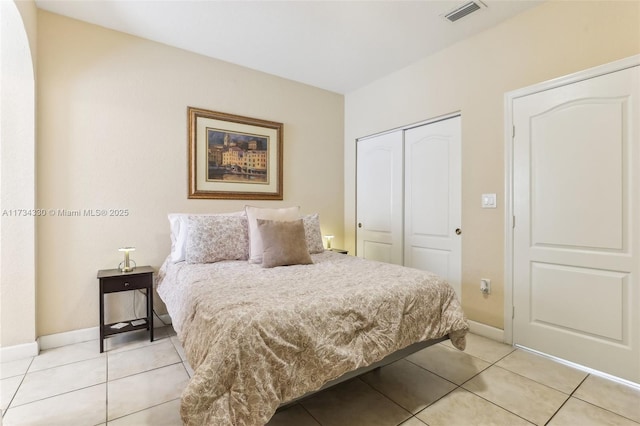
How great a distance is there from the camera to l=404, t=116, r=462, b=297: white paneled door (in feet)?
9.98

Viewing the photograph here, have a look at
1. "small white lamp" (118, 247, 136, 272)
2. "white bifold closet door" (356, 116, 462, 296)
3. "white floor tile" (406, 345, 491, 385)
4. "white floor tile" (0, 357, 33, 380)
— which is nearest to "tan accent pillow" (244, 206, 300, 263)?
"small white lamp" (118, 247, 136, 272)

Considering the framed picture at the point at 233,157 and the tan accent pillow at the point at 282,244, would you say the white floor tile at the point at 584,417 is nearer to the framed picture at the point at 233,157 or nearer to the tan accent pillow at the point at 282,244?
the tan accent pillow at the point at 282,244

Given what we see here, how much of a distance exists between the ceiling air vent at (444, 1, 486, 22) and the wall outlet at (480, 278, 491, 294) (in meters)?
2.28

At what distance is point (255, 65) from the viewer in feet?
11.2

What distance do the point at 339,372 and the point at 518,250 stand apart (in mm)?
1952

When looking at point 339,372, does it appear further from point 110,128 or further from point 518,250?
point 110,128

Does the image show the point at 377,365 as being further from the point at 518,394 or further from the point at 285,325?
the point at 518,394

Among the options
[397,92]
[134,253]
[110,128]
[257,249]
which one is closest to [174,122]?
[110,128]

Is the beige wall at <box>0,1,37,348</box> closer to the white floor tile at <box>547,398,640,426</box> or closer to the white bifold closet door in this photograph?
the white bifold closet door

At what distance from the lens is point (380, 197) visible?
3.81 metres

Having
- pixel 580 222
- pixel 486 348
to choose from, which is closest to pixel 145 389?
pixel 486 348

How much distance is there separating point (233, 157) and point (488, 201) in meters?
2.62

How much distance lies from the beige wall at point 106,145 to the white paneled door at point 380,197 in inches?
63.3

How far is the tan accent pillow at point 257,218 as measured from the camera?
2.62m
